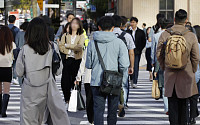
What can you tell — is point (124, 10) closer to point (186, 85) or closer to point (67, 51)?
point (67, 51)

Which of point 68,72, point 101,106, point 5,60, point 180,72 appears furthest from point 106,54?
point 68,72

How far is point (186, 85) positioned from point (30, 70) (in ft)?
7.59

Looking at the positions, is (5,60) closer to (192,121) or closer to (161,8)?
(192,121)

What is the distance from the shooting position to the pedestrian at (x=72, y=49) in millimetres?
10867

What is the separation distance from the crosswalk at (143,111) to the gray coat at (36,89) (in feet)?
9.37

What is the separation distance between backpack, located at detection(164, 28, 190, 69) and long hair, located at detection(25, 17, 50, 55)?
69.2 inches

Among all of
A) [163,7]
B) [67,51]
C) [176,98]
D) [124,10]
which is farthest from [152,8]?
[176,98]

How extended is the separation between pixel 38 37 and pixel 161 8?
3191cm

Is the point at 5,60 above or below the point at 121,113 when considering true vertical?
above

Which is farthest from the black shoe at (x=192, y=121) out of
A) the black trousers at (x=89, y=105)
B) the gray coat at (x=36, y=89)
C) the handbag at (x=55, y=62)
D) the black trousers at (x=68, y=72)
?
the handbag at (x=55, y=62)

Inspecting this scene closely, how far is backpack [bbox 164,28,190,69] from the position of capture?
712cm

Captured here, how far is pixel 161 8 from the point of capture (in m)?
37.8

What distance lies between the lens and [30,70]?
21.9 feet

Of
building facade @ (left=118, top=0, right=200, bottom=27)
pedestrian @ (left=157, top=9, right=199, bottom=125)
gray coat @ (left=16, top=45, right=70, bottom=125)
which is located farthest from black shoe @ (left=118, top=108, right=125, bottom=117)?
building facade @ (left=118, top=0, right=200, bottom=27)
